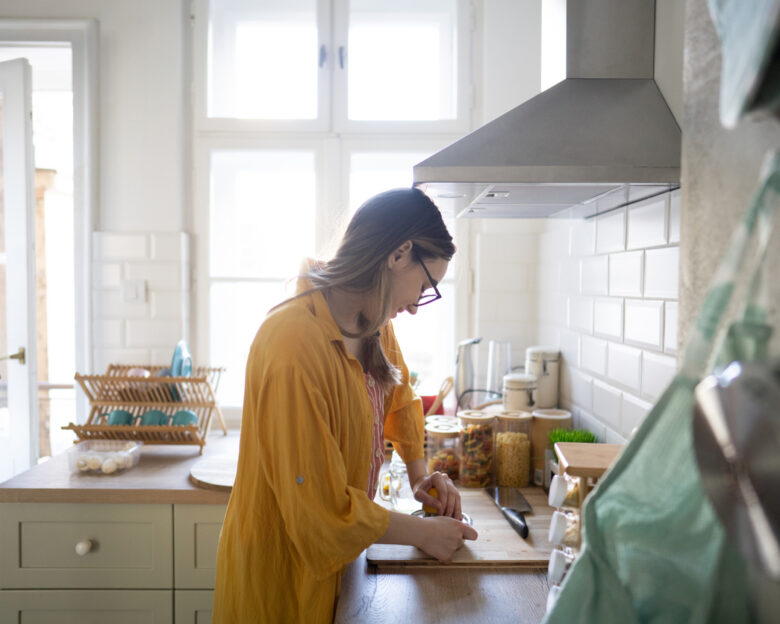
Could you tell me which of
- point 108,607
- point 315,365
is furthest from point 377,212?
point 108,607

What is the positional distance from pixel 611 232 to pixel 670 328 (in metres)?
0.42

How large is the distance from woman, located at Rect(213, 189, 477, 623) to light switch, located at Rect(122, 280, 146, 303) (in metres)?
1.35

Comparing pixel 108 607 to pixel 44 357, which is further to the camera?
pixel 44 357

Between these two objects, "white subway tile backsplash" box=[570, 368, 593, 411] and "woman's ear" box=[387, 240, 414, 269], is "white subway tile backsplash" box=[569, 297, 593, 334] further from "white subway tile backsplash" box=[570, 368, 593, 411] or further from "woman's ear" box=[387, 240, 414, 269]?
"woman's ear" box=[387, 240, 414, 269]

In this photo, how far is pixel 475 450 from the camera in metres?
1.72

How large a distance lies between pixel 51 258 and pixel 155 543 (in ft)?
7.52

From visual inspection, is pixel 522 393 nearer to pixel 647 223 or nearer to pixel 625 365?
pixel 625 365

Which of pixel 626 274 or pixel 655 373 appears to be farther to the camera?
pixel 626 274

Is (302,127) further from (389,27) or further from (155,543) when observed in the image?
(155,543)

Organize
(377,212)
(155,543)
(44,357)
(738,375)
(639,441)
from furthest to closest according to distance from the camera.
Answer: (44,357) → (155,543) → (377,212) → (639,441) → (738,375)

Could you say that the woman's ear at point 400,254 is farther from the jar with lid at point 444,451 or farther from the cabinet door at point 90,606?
the cabinet door at point 90,606

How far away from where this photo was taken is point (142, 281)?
2.42 m

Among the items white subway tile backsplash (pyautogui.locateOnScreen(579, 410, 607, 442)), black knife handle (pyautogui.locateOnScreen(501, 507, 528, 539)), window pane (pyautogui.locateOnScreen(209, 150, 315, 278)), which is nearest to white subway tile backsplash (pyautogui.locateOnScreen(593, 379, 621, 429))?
white subway tile backsplash (pyautogui.locateOnScreen(579, 410, 607, 442))

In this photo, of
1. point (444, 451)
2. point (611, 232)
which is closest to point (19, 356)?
point (444, 451)
